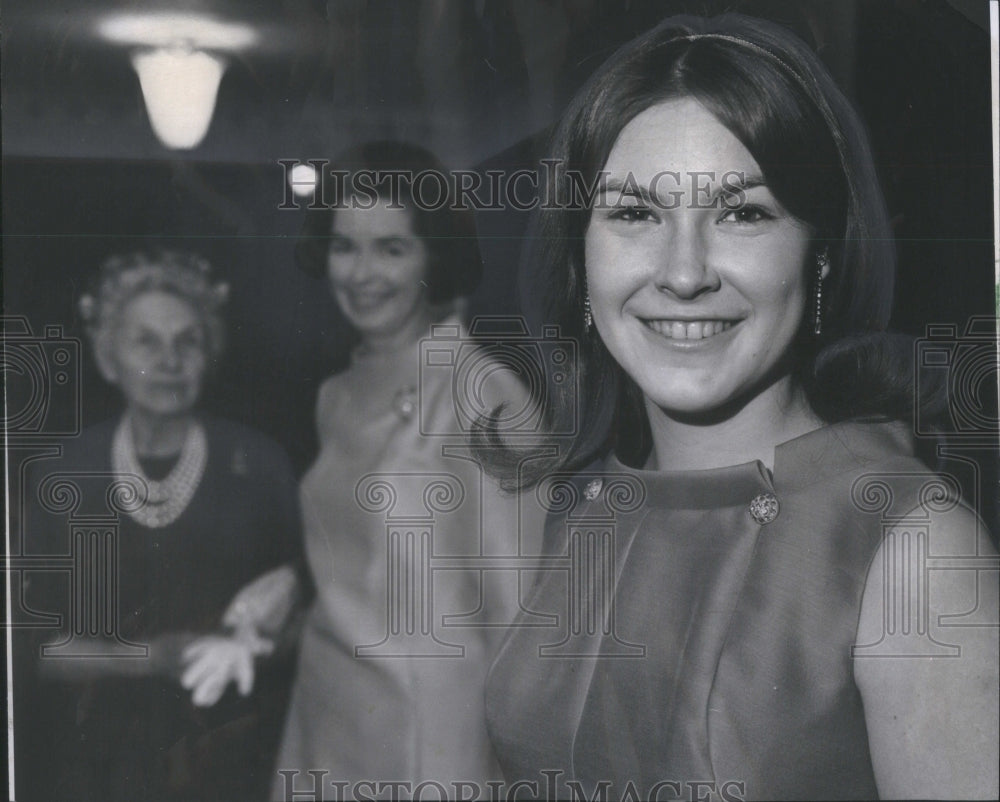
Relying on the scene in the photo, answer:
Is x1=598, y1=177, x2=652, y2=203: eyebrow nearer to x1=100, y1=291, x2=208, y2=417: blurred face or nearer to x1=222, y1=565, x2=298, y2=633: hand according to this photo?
x1=100, y1=291, x2=208, y2=417: blurred face

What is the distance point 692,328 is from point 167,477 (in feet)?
3.81

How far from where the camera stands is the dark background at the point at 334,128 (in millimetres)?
2305

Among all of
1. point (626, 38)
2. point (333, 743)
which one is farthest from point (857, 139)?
point (333, 743)

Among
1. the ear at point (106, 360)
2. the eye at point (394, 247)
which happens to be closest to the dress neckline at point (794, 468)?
the eye at point (394, 247)

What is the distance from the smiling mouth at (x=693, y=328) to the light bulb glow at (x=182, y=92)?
41.3 inches

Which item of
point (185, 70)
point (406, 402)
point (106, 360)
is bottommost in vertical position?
point (406, 402)

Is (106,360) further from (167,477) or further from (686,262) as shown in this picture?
(686,262)

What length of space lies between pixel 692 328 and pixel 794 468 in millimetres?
363

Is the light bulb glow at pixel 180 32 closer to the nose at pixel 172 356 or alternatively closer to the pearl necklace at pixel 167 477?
the nose at pixel 172 356

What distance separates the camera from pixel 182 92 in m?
2.32

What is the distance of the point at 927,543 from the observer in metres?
2.32

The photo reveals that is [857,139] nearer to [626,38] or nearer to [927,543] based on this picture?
[626,38]

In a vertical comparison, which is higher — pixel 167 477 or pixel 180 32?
pixel 180 32

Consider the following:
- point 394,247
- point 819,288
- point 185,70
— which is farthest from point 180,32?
point 819,288
